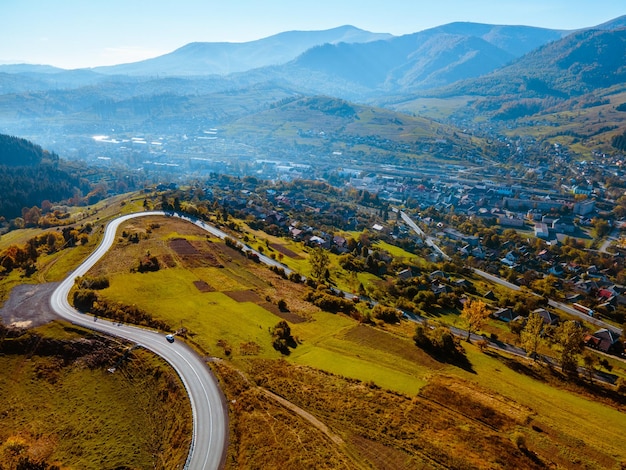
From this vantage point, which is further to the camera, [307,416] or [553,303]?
[553,303]

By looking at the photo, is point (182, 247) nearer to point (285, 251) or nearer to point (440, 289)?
point (285, 251)

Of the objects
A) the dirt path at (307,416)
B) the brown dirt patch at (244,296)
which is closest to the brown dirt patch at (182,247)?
the brown dirt patch at (244,296)

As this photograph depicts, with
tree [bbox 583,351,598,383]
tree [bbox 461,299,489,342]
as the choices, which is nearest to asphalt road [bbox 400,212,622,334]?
tree [bbox 583,351,598,383]

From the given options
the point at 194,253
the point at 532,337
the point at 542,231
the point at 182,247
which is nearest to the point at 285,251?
the point at 194,253

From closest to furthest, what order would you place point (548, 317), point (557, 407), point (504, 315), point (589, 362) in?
1. point (557, 407)
2. point (589, 362)
3. point (548, 317)
4. point (504, 315)

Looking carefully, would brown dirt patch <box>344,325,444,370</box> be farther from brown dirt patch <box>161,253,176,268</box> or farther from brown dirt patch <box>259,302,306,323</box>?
brown dirt patch <box>161,253,176,268</box>

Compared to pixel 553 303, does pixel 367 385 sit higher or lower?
higher

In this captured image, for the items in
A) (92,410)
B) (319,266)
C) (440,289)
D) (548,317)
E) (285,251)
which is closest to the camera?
(92,410)

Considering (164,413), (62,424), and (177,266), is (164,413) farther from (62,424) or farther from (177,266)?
(177,266)
